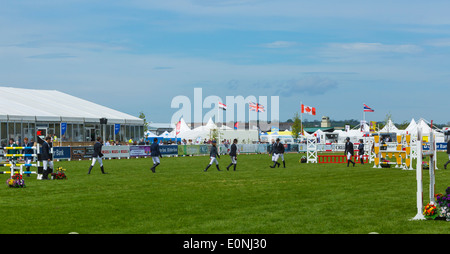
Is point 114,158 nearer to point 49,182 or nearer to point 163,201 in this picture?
point 49,182

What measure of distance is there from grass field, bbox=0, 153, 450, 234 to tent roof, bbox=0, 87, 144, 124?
36.3 m

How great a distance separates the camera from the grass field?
1292cm

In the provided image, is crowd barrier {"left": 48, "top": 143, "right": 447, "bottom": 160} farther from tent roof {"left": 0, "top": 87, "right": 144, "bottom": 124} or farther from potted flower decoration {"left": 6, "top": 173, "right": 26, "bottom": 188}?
potted flower decoration {"left": 6, "top": 173, "right": 26, "bottom": 188}

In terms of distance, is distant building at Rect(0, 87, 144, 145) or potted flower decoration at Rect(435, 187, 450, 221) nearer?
potted flower decoration at Rect(435, 187, 450, 221)

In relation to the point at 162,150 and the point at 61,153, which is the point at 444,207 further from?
the point at 162,150

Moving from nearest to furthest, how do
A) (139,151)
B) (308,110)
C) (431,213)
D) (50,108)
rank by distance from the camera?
(431,213)
(139,151)
(50,108)
(308,110)

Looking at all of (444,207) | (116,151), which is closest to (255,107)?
(116,151)

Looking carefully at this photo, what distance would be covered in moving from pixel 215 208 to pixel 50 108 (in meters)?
52.9

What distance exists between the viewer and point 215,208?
16547mm

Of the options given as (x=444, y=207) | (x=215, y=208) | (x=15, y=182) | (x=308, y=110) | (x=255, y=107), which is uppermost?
(x=255, y=107)

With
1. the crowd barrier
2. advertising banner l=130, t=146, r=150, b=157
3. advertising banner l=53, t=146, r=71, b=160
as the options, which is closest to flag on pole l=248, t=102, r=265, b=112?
the crowd barrier

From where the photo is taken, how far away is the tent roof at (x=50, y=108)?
197 ft
